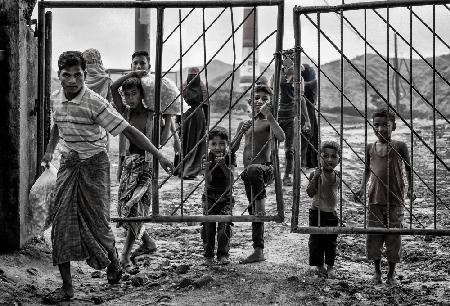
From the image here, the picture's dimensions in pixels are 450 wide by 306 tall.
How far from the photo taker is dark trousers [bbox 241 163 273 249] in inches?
195

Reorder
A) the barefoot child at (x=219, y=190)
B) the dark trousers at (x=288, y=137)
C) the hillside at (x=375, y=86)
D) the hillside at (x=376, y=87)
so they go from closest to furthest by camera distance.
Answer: the barefoot child at (x=219, y=190) → the dark trousers at (x=288, y=137) → the hillside at (x=375, y=86) → the hillside at (x=376, y=87)

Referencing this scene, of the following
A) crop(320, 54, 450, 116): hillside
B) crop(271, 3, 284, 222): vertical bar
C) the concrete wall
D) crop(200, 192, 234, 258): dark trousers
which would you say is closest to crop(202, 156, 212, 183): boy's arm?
crop(200, 192, 234, 258): dark trousers

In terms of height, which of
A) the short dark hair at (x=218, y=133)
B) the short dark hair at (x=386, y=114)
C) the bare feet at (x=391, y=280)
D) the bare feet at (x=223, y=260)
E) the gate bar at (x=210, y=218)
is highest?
the short dark hair at (x=386, y=114)

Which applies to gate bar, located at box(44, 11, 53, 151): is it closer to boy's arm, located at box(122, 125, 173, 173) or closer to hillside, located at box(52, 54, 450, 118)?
boy's arm, located at box(122, 125, 173, 173)

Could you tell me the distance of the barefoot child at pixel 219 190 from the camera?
16.1ft

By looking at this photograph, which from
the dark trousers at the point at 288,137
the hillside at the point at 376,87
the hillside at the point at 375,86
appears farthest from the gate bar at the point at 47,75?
the hillside at the point at 376,87

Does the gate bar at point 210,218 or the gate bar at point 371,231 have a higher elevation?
the gate bar at point 210,218

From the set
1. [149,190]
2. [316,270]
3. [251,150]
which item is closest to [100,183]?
[149,190]

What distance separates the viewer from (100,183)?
4301mm

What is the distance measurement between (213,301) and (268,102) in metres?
1.71

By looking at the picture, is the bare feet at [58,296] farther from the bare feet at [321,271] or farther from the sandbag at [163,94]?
the bare feet at [321,271]

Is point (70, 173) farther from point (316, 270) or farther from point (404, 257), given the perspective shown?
point (404, 257)

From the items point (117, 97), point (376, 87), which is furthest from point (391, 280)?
point (376, 87)

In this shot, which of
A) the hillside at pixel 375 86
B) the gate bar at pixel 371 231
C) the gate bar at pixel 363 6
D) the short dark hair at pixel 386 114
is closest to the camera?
the gate bar at pixel 363 6
